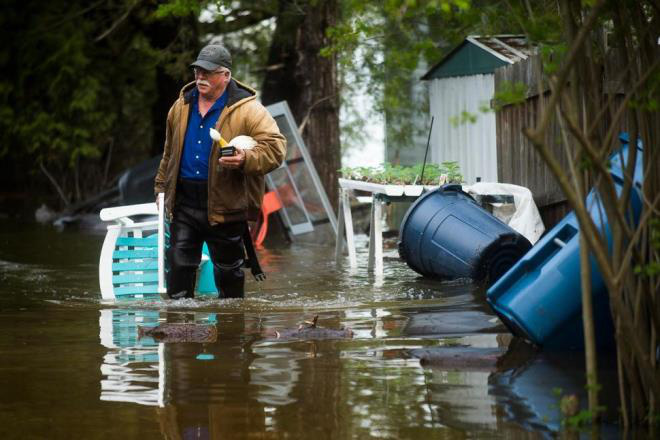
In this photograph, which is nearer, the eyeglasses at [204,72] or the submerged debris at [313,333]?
the submerged debris at [313,333]

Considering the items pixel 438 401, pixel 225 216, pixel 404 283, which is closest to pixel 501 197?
pixel 404 283

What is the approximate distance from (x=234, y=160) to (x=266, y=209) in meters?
8.05

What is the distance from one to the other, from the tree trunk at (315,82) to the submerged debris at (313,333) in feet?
35.7

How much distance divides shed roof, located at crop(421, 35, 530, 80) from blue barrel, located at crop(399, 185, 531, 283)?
10.7 ft

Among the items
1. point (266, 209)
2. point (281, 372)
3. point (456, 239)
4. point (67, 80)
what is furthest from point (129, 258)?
point (67, 80)

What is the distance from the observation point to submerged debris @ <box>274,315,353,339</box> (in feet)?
25.1

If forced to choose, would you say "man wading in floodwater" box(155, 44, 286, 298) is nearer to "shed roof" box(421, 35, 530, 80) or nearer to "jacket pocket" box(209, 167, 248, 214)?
"jacket pocket" box(209, 167, 248, 214)

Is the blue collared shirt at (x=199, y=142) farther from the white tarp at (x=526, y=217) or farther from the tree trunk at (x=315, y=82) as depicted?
the tree trunk at (x=315, y=82)

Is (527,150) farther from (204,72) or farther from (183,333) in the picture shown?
(183,333)

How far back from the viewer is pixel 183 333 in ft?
25.5

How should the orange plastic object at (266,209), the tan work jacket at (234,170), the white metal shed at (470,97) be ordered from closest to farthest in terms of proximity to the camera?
the tan work jacket at (234,170), the white metal shed at (470,97), the orange plastic object at (266,209)

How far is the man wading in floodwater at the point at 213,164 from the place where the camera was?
8969mm

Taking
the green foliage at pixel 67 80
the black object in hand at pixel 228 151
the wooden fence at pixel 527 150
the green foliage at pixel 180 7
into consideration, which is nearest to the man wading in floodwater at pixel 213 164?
the black object in hand at pixel 228 151

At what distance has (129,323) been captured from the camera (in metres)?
A: 8.59
